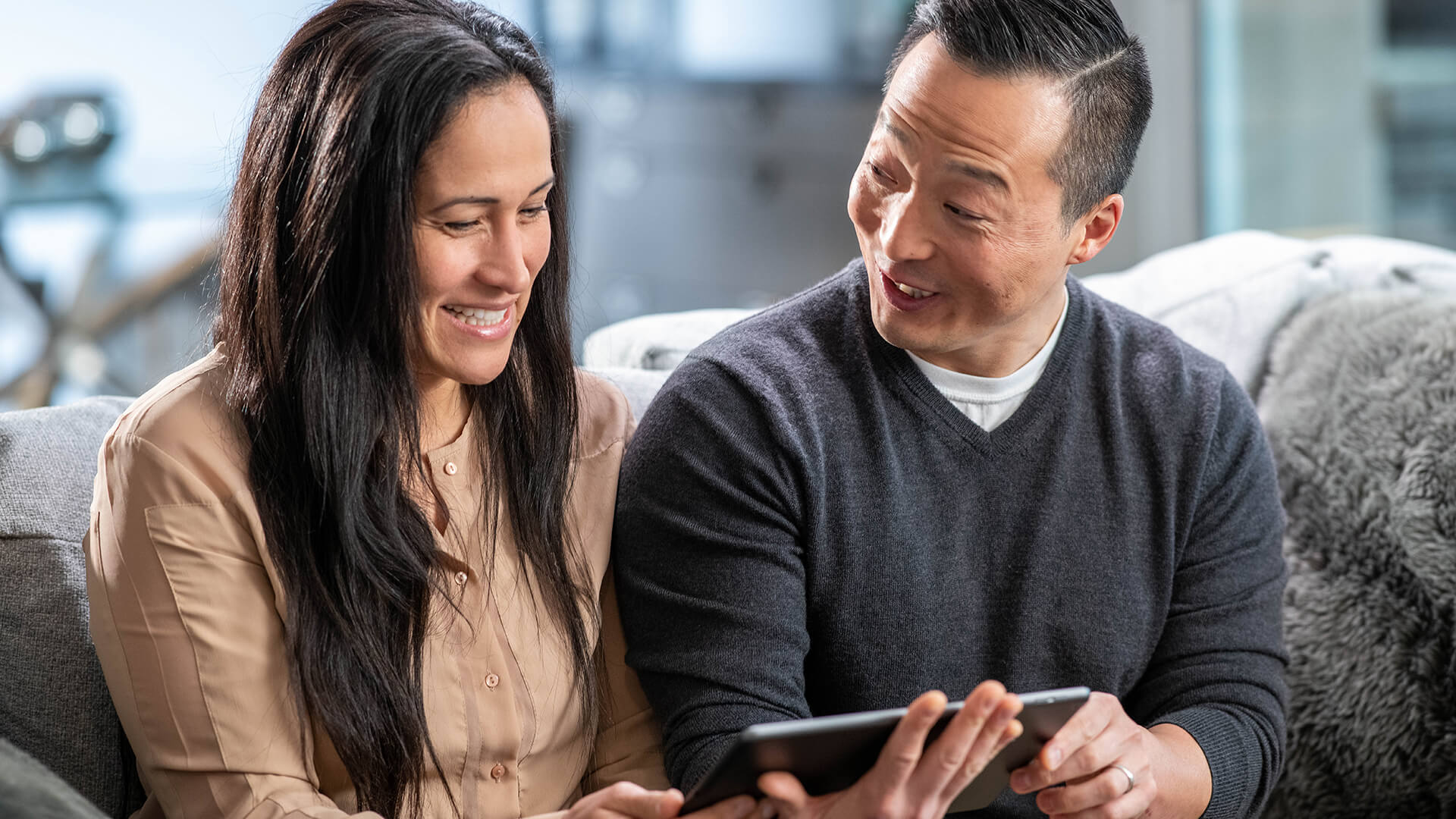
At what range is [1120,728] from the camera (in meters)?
1.18

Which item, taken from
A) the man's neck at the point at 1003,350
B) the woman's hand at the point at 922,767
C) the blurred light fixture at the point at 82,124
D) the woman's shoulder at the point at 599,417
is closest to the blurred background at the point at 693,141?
the blurred light fixture at the point at 82,124

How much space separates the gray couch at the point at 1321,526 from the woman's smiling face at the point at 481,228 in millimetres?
340

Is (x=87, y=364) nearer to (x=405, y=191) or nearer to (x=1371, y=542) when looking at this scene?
(x=405, y=191)

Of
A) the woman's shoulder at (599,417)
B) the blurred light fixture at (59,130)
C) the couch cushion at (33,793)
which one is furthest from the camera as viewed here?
the blurred light fixture at (59,130)

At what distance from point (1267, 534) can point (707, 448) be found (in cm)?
60

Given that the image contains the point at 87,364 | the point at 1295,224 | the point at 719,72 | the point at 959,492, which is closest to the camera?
the point at 959,492

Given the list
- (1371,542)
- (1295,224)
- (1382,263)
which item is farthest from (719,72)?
(1371,542)

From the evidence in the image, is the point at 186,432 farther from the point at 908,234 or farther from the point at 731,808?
the point at 908,234

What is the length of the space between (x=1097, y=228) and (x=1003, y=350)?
0.51ft

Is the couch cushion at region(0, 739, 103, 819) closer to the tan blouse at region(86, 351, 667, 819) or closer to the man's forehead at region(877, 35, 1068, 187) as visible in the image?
the tan blouse at region(86, 351, 667, 819)

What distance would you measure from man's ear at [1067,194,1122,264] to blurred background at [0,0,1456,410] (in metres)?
1.34

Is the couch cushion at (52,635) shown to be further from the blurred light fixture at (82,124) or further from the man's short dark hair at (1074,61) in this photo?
the blurred light fixture at (82,124)

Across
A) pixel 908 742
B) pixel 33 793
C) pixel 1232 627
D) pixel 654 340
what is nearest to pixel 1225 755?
pixel 1232 627

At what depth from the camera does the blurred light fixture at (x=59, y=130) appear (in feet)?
10.2
